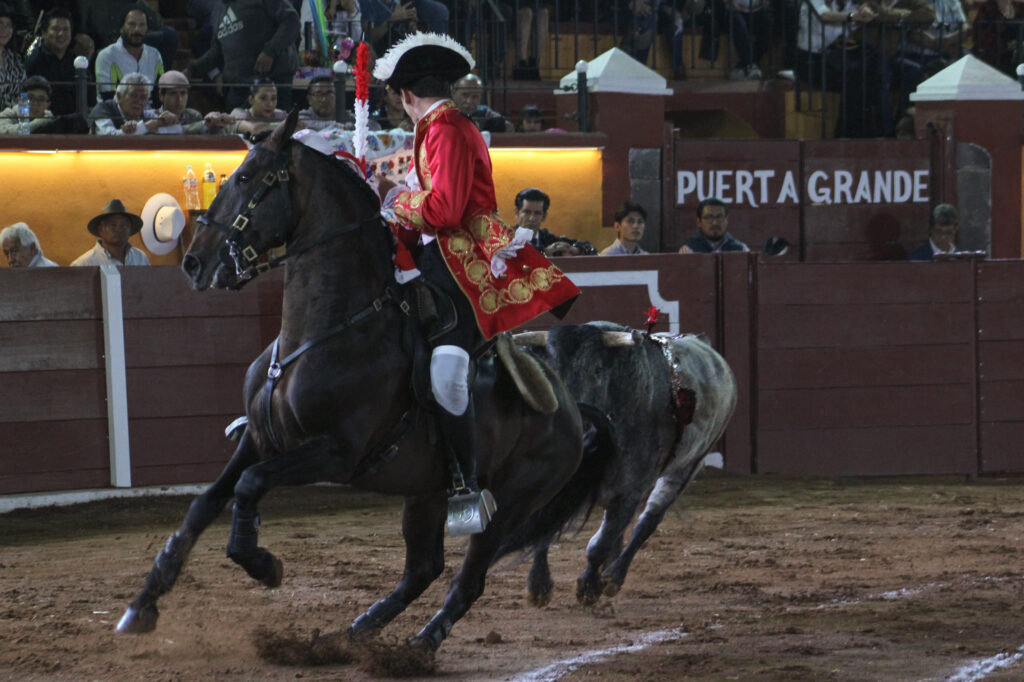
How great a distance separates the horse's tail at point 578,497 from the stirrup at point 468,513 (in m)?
0.75

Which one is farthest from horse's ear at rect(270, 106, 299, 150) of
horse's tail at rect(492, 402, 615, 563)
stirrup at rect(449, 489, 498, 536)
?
horse's tail at rect(492, 402, 615, 563)

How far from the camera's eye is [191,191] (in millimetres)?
9344

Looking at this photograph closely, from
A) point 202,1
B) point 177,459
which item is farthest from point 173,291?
point 202,1

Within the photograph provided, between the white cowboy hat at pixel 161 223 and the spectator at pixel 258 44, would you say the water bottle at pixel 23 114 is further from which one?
the spectator at pixel 258 44

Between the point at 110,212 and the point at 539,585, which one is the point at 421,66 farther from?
the point at 110,212

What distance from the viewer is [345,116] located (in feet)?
31.1

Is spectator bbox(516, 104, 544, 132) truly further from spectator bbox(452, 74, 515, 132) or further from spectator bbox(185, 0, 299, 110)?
spectator bbox(185, 0, 299, 110)

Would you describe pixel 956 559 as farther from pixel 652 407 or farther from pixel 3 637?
pixel 3 637

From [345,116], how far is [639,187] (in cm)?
240

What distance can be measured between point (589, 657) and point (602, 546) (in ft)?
3.36

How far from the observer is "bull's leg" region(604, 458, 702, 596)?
5.84 metres

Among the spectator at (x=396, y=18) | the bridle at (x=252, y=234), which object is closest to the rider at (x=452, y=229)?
the bridle at (x=252, y=234)

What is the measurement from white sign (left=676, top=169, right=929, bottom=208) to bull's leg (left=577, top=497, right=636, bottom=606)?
5.38m

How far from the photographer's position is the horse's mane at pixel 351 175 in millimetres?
4547
